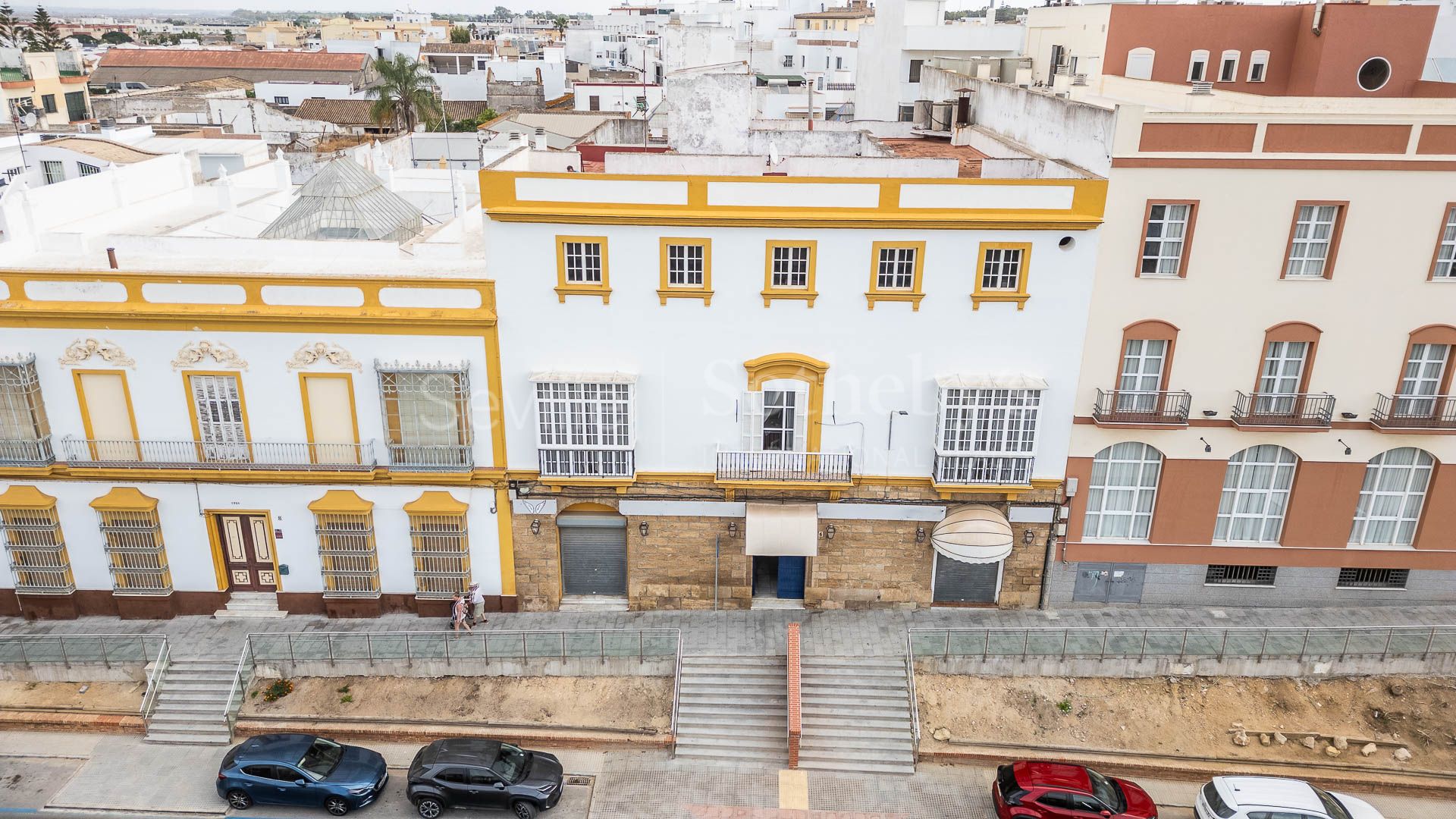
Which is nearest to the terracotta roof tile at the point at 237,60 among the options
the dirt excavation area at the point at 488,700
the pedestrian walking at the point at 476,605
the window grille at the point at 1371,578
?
the pedestrian walking at the point at 476,605

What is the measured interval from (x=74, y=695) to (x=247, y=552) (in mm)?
5462

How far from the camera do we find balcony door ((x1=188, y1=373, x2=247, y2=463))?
2481 cm

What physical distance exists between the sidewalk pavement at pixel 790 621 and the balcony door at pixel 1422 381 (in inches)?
252

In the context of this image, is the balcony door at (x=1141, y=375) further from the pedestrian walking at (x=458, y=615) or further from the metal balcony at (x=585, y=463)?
the pedestrian walking at (x=458, y=615)

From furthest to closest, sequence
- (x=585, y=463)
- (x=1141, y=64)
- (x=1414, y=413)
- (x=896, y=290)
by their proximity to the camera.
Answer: (x=1141, y=64) → (x=1414, y=413) → (x=585, y=463) → (x=896, y=290)

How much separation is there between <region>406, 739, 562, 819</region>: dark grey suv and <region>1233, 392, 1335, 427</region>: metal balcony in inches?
813

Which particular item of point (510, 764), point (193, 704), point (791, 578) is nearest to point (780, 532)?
point (791, 578)

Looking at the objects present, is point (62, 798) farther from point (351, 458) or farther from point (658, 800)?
point (658, 800)

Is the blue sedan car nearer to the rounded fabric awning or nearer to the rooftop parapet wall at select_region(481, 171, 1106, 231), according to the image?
the rooftop parapet wall at select_region(481, 171, 1106, 231)

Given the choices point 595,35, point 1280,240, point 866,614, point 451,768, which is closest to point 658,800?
point 451,768

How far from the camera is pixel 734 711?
947 inches

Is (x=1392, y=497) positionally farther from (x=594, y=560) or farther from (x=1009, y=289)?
(x=594, y=560)

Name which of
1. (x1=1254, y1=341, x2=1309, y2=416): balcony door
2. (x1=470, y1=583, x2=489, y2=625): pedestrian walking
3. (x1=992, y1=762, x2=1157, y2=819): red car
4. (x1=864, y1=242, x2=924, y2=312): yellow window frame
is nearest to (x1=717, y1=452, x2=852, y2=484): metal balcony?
(x1=864, y1=242, x2=924, y2=312): yellow window frame

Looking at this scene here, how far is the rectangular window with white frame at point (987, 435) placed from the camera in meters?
24.5
